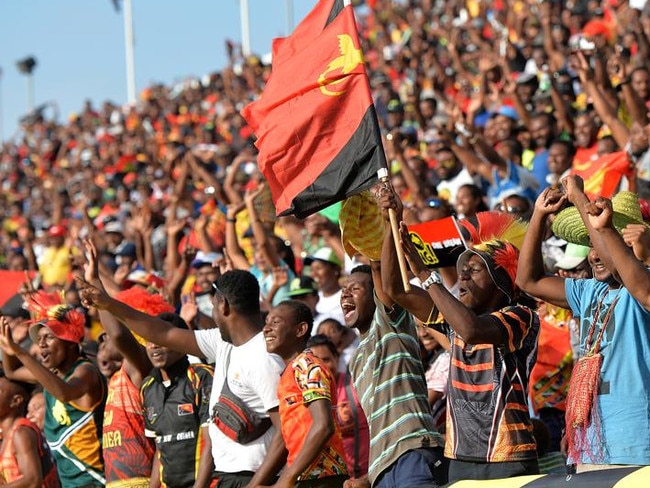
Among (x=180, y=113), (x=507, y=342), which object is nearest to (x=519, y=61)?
(x=507, y=342)

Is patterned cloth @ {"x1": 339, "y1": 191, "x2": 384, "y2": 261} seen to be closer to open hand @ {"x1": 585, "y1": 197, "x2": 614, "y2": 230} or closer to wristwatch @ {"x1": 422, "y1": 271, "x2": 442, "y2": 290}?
wristwatch @ {"x1": 422, "y1": 271, "x2": 442, "y2": 290}

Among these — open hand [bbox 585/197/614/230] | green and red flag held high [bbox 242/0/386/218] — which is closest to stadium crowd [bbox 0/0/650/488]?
open hand [bbox 585/197/614/230]

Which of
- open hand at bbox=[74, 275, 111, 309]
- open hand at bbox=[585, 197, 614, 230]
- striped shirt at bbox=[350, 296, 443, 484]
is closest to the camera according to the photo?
open hand at bbox=[585, 197, 614, 230]

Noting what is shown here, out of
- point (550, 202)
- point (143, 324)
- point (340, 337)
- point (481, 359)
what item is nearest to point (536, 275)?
point (550, 202)

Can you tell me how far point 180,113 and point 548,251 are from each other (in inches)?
738

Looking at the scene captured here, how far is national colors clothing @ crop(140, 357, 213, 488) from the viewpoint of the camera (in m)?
6.82

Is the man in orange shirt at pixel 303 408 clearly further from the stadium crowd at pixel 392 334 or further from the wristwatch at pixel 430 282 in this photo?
the wristwatch at pixel 430 282

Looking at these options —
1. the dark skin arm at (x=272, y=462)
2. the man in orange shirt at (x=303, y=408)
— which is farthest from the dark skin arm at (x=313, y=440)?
the dark skin arm at (x=272, y=462)

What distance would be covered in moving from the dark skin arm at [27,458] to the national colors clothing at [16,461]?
0.12 ft

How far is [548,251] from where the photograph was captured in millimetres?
8000

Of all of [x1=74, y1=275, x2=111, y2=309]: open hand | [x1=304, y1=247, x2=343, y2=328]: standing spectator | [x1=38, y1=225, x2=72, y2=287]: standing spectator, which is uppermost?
[x1=38, y1=225, x2=72, y2=287]: standing spectator

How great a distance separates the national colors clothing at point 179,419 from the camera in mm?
6816

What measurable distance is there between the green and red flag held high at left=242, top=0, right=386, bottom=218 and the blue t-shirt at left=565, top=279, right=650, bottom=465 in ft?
4.37

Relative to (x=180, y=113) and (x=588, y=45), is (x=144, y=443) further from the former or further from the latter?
(x=180, y=113)
